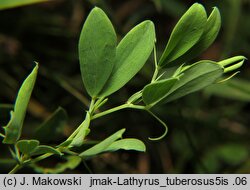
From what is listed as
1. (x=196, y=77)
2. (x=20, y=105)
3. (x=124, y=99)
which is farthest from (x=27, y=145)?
(x=124, y=99)

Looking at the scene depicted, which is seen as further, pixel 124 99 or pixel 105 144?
pixel 124 99

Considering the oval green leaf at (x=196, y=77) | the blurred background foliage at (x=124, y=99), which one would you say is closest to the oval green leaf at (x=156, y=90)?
the oval green leaf at (x=196, y=77)

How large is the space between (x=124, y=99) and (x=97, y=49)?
42cm

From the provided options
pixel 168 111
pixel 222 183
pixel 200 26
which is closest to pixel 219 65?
pixel 200 26

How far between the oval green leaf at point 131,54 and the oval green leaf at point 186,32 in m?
0.02

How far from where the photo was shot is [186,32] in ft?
1.29

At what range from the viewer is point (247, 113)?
941mm

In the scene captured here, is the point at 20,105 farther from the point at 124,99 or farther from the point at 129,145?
the point at 124,99

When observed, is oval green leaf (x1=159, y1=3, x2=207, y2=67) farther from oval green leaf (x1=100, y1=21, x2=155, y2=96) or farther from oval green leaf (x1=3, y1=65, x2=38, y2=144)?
oval green leaf (x1=3, y1=65, x2=38, y2=144)

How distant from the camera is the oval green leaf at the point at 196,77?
0.39 metres

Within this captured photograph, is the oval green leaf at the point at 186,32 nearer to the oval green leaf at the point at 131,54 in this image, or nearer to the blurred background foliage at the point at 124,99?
the oval green leaf at the point at 131,54

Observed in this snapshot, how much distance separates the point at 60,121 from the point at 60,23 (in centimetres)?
41

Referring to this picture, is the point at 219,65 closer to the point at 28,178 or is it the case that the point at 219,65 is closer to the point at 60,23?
the point at 28,178

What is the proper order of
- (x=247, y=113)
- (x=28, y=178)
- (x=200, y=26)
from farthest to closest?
(x=247, y=113) < (x=28, y=178) < (x=200, y=26)
